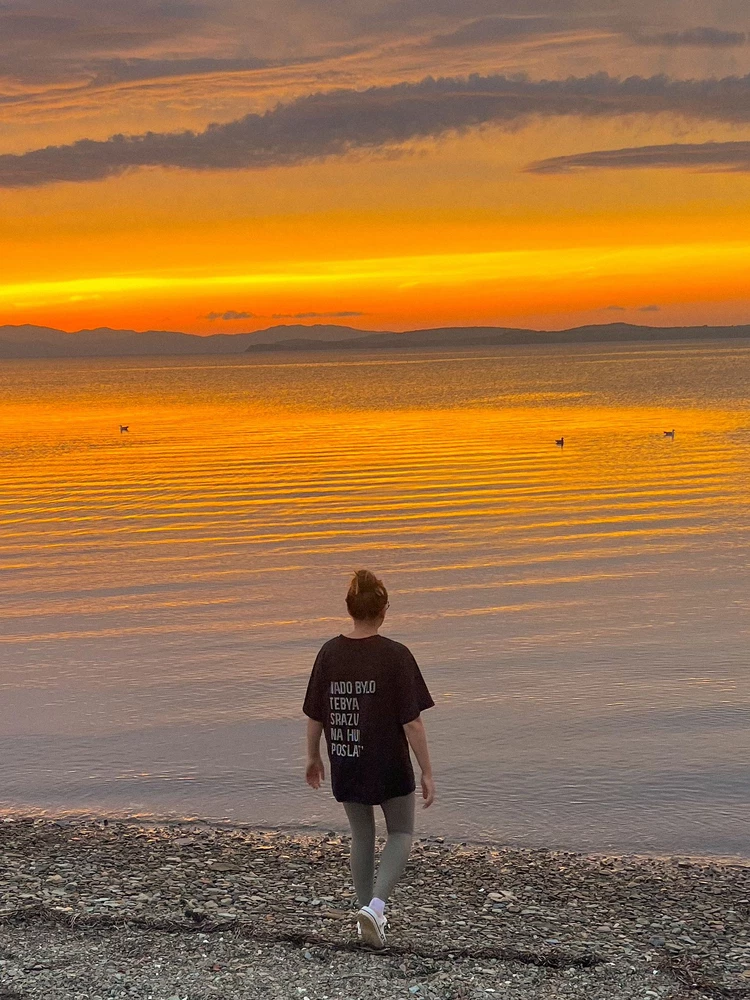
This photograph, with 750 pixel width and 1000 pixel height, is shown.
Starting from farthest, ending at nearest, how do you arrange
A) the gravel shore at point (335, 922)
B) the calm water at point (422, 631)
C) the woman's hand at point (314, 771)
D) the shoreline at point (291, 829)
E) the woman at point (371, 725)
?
the calm water at point (422, 631) → the shoreline at point (291, 829) → the woman's hand at point (314, 771) → the woman at point (371, 725) → the gravel shore at point (335, 922)

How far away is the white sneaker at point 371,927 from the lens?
6.12 metres

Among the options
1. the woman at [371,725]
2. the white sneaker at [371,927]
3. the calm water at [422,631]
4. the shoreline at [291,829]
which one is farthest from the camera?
the calm water at [422,631]

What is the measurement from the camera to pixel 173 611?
53.6 feet

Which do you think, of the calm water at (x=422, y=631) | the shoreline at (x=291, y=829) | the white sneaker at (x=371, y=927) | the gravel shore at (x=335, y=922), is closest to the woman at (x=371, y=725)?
the white sneaker at (x=371, y=927)

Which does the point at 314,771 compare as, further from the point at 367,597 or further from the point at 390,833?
the point at 367,597

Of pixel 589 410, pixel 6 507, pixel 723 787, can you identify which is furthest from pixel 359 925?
pixel 589 410

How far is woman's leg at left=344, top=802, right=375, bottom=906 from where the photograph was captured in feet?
20.4

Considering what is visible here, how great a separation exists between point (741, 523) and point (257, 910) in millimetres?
18251

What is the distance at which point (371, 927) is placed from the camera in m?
6.12

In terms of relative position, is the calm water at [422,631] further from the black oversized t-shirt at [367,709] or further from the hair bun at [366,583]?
the hair bun at [366,583]

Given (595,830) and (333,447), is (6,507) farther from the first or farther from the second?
(595,830)

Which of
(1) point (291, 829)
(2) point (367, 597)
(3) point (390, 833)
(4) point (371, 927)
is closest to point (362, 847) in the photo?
(3) point (390, 833)

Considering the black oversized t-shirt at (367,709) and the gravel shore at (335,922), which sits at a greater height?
the black oversized t-shirt at (367,709)

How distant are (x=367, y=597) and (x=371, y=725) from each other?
665 millimetres
